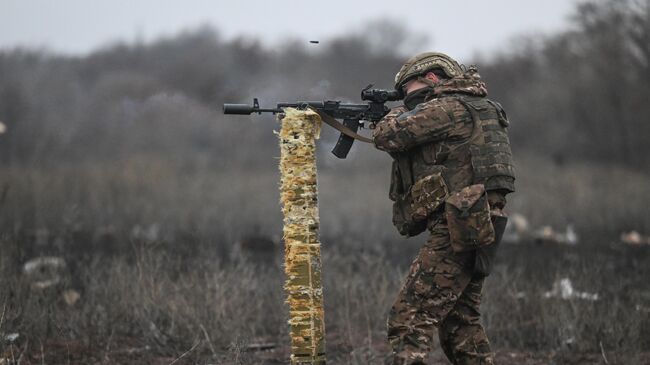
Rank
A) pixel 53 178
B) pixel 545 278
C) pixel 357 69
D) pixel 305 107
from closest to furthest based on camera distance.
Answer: pixel 305 107 → pixel 545 278 → pixel 53 178 → pixel 357 69

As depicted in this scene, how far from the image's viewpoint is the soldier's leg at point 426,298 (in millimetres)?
5023

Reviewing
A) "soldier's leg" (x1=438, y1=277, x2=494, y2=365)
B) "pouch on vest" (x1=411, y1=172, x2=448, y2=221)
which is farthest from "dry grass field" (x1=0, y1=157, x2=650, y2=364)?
"pouch on vest" (x1=411, y1=172, x2=448, y2=221)

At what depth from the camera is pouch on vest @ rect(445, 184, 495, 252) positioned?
5023 millimetres

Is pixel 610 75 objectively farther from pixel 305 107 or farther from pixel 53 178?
pixel 305 107

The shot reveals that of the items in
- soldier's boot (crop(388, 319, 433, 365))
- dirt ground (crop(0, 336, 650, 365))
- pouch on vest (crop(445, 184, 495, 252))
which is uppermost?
pouch on vest (crop(445, 184, 495, 252))

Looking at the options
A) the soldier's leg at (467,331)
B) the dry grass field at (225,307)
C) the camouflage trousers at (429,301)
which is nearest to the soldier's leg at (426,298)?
the camouflage trousers at (429,301)

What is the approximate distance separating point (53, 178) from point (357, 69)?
944 cm

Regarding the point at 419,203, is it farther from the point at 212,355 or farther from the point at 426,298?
the point at 212,355

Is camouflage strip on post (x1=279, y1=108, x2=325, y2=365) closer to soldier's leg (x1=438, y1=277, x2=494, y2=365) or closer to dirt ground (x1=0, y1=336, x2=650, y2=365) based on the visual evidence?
soldier's leg (x1=438, y1=277, x2=494, y2=365)

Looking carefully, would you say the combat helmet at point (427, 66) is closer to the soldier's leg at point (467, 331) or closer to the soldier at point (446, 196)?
the soldier at point (446, 196)

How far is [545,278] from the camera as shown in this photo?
30.9ft

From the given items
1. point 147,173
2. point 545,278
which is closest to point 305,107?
point 545,278

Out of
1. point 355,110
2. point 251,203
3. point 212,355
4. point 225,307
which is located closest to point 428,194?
point 355,110

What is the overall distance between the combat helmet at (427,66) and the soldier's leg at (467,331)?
4.23 feet
